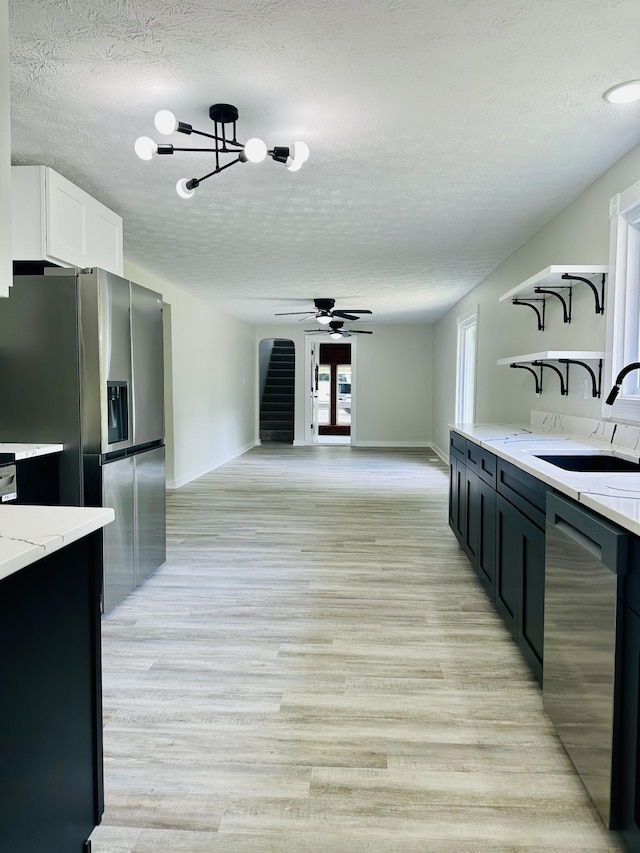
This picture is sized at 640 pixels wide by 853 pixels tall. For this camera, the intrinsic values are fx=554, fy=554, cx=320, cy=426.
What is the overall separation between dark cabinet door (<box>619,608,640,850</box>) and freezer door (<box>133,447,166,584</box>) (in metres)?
2.70

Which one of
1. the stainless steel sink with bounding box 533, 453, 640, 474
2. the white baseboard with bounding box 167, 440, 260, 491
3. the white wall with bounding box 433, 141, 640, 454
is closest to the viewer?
the stainless steel sink with bounding box 533, 453, 640, 474

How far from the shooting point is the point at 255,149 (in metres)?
2.30

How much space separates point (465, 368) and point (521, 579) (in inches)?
229

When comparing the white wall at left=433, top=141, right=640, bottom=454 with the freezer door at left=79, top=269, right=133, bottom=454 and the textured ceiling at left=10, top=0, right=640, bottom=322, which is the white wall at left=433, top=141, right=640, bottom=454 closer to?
the textured ceiling at left=10, top=0, right=640, bottom=322

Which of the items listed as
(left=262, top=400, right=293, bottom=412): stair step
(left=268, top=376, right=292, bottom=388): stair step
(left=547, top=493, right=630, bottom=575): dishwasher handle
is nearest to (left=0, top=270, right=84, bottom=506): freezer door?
(left=547, top=493, right=630, bottom=575): dishwasher handle

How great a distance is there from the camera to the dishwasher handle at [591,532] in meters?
1.38

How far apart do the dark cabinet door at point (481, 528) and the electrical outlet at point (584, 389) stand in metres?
0.83

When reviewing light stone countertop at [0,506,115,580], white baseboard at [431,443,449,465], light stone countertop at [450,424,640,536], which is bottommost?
white baseboard at [431,443,449,465]

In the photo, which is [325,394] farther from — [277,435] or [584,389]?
[584,389]

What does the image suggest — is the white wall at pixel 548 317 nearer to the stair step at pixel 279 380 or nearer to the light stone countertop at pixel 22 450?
the light stone countertop at pixel 22 450

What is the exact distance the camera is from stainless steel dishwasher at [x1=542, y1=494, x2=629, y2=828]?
1430 millimetres

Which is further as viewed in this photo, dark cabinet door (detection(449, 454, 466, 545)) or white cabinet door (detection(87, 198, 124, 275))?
dark cabinet door (detection(449, 454, 466, 545))

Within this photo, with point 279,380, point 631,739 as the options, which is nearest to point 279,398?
point 279,380

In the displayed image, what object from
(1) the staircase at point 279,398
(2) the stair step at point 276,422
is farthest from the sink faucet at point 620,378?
(2) the stair step at point 276,422
